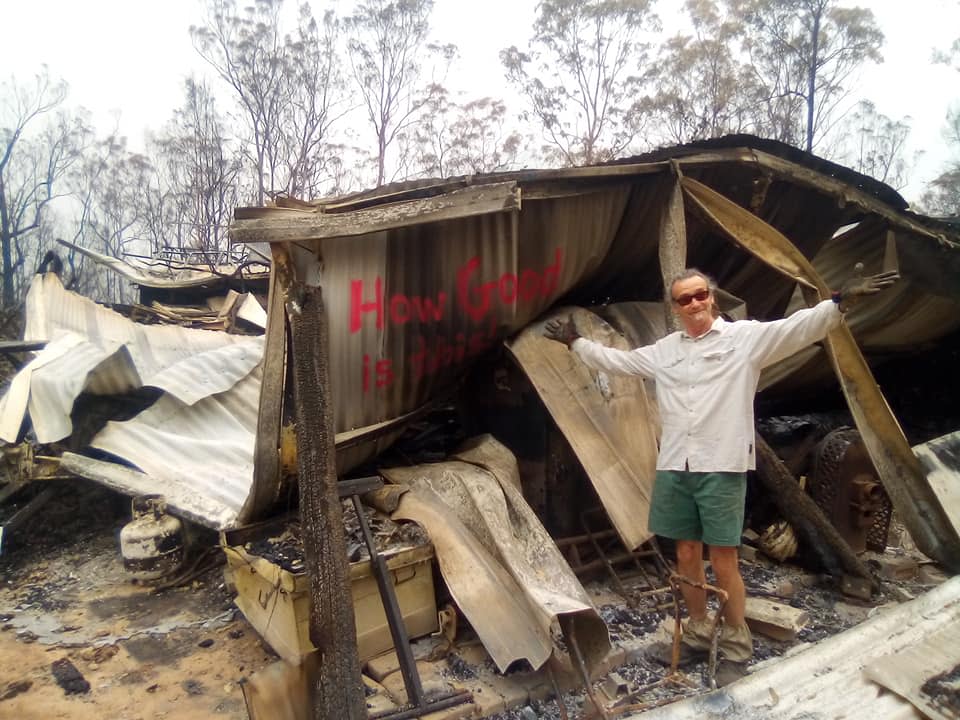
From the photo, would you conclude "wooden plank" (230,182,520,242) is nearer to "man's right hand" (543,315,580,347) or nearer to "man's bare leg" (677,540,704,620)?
"man's right hand" (543,315,580,347)

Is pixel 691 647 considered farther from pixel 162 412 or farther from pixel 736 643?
pixel 162 412

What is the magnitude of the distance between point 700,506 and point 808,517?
1.72 meters

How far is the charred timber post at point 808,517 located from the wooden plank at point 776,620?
0.59m

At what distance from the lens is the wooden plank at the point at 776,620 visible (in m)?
3.61

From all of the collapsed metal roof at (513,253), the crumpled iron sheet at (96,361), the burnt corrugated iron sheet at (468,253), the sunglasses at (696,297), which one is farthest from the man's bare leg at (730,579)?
the crumpled iron sheet at (96,361)

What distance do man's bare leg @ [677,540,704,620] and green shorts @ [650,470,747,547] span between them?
7 cm

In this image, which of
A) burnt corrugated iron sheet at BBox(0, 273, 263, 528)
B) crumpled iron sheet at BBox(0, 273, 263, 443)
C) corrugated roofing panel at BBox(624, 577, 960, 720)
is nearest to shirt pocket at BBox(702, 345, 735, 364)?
corrugated roofing panel at BBox(624, 577, 960, 720)

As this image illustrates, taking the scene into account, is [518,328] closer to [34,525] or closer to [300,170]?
[34,525]

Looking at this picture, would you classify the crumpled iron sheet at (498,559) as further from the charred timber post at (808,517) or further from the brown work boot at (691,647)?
the charred timber post at (808,517)

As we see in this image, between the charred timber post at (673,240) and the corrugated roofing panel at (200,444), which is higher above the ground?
the charred timber post at (673,240)

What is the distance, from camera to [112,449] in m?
5.96

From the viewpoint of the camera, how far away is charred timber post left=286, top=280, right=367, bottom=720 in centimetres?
248

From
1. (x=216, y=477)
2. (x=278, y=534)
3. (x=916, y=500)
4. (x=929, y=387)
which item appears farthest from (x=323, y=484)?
(x=929, y=387)

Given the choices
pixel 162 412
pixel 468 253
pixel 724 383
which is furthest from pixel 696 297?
pixel 162 412
